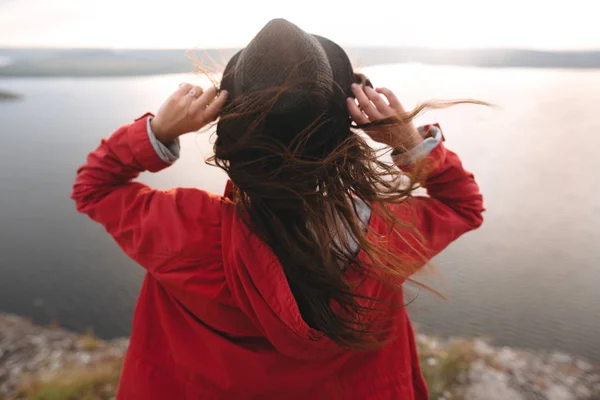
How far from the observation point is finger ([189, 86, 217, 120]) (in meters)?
0.74

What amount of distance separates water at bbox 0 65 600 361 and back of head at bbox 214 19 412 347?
0.36 meters

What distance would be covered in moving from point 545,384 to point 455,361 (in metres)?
0.63

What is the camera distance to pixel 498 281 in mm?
4734

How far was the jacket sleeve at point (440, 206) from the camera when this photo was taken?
0.85 m

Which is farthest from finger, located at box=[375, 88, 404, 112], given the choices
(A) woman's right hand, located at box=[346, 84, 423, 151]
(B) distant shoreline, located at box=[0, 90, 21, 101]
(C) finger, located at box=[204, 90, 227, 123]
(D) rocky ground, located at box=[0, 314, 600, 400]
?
(B) distant shoreline, located at box=[0, 90, 21, 101]

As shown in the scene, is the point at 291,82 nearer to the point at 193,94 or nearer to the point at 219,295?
the point at 193,94

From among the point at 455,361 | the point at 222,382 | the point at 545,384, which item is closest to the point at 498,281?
the point at 545,384

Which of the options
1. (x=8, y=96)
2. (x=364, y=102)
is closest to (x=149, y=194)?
(x=364, y=102)

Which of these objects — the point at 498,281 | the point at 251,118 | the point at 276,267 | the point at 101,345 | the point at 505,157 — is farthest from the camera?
the point at 505,157

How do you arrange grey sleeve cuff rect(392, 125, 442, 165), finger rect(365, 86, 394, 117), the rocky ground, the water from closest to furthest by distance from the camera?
1. finger rect(365, 86, 394, 117)
2. grey sleeve cuff rect(392, 125, 442, 165)
3. the rocky ground
4. the water

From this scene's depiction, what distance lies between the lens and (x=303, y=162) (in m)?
0.66

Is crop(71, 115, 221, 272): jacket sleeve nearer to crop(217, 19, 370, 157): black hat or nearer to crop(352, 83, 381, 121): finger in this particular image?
crop(217, 19, 370, 157): black hat

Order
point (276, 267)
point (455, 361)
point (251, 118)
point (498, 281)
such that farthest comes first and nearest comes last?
point (498, 281)
point (455, 361)
point (276, 267)
point (251, 118)

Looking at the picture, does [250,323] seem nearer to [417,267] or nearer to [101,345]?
[417,267]
